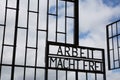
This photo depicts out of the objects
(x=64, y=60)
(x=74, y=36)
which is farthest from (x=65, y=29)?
(x=64, y=60)

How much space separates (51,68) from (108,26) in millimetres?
2990

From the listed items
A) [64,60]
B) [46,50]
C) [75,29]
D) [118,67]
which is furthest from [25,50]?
[118,67]

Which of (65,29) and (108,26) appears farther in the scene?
(108,26)

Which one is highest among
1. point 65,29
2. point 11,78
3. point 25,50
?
point 65,29

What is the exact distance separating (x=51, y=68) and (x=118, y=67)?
2.38 metres

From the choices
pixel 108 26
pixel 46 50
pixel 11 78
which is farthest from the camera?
pixel 108 26

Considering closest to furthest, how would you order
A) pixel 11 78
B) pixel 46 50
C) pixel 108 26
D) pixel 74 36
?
pixel 11 78
pixel 46 50
pixel 74 36
pixel 108 26

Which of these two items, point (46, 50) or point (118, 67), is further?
point (118, 67)

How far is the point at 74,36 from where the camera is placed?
9.04 m

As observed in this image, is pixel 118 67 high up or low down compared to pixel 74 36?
down

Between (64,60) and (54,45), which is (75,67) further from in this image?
(54,45)

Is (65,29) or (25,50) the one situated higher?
(65,29)

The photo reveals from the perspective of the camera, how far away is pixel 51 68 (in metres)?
8.34

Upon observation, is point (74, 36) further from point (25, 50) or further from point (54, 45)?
point (25, 50)
